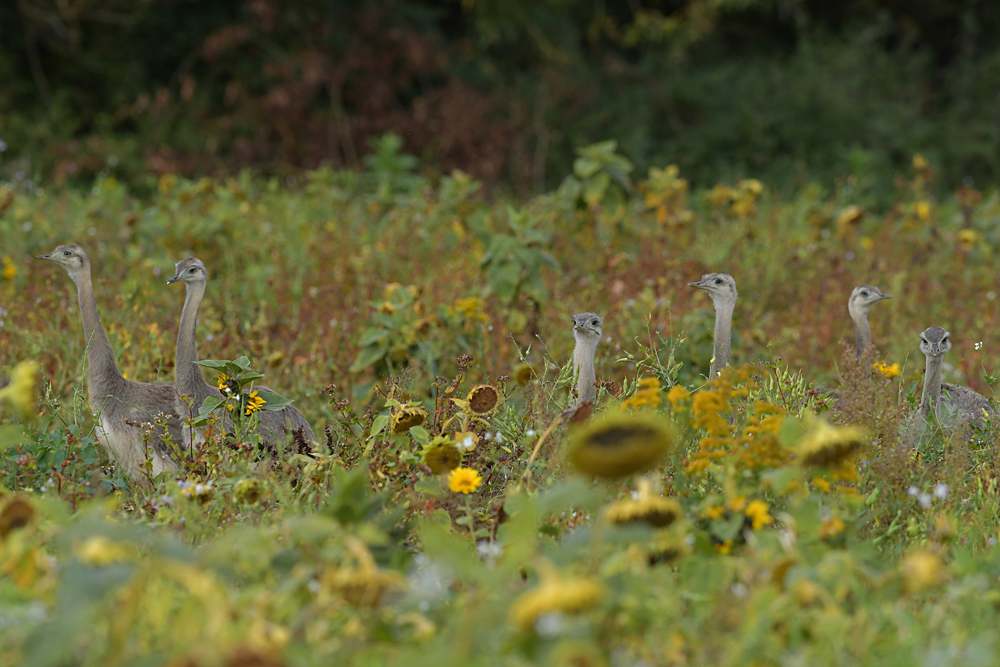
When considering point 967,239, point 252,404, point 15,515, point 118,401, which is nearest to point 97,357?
point 118,401

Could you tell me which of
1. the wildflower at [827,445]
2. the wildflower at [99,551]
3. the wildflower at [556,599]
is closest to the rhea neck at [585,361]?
the wildflower at [827,445]

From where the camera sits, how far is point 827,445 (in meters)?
2.43

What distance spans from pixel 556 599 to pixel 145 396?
2667 millimetres

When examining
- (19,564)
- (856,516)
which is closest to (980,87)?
(856,516)

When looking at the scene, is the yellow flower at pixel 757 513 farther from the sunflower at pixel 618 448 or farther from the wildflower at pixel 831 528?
the sunflower at pixel 618 448

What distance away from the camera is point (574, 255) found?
6.93 meters

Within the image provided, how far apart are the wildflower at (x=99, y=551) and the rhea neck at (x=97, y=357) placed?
2077 mm

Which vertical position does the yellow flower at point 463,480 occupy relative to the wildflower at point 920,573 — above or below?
below

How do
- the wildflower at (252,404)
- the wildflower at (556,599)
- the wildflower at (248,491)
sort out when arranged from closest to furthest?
the wildflower at (556,599)
the wildflower at (248,491)
the wildflower at (252,404)

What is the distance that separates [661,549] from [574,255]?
4571mm

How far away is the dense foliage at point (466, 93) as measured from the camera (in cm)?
1197

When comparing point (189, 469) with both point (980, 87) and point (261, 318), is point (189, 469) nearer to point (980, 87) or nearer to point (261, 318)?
point (261, 318)

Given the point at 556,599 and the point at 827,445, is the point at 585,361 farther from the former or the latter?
the point at 556,599

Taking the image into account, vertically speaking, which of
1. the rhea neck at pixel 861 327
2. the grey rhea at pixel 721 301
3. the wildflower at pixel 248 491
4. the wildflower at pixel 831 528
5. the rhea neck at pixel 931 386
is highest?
the wildflower at pixel 248 491
